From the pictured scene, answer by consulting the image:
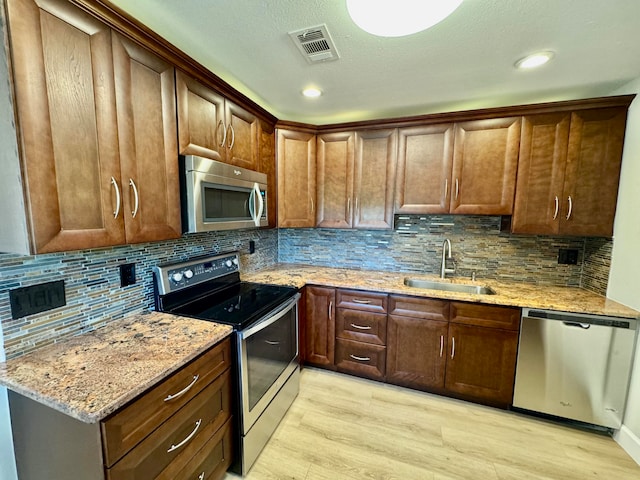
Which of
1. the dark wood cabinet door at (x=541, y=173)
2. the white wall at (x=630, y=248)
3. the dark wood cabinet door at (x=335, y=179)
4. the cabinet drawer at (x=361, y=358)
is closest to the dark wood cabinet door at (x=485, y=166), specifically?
the dark wood cabinet door at (x=541, y=173)

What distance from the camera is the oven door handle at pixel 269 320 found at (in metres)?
1.40

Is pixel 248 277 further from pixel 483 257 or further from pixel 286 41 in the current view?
pixel 483 257

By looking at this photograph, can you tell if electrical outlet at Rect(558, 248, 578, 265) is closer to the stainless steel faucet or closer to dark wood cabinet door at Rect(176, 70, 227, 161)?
the stainless steel faucet

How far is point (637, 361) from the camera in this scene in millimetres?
1636

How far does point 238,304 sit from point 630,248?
2.62m

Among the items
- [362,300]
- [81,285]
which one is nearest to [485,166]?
[362,300]

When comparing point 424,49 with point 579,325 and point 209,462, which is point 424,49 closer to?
point 579,325

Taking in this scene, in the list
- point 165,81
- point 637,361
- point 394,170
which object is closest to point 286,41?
point 165,81

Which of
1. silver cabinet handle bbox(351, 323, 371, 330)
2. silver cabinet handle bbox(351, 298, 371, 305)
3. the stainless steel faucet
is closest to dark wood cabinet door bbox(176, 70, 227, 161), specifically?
silver cabinet handle bbox(351, 298, 371, 305)

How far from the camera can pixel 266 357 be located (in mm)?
1639

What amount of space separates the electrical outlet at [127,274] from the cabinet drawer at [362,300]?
147 centimetres

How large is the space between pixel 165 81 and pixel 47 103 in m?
0.55

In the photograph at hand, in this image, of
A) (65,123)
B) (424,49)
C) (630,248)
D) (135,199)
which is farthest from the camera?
(630,248)

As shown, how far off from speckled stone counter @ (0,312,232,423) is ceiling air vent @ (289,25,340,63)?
1.62 metres
